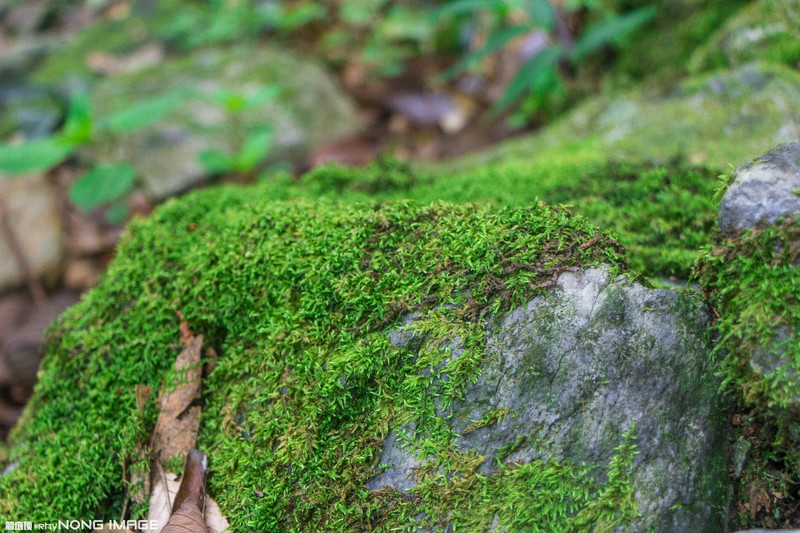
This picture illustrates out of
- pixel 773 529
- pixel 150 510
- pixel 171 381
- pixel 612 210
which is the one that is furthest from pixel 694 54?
pixel 150 510

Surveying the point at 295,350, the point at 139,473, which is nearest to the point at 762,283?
the point at 295,350

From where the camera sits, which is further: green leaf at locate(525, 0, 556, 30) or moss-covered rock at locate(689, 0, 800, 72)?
green leaf at locate(525, 0, 556, 30)

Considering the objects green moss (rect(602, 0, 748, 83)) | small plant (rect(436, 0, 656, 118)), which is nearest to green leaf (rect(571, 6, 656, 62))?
small plant (rect(436, 0, 656, 118))

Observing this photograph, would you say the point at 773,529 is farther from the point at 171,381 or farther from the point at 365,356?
the point at 171,381

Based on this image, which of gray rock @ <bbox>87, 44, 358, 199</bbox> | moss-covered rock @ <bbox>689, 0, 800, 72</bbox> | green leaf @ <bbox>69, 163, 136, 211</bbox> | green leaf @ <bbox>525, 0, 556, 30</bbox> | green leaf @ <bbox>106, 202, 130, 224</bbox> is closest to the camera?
moss-covered rock @ <bbox>689, 0, 800, 72</bbox>

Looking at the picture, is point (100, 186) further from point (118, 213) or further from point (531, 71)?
point (531, 71)

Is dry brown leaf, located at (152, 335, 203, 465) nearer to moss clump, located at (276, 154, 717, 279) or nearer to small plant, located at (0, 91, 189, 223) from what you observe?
moss clump, located at (276, 154, 717, 279)

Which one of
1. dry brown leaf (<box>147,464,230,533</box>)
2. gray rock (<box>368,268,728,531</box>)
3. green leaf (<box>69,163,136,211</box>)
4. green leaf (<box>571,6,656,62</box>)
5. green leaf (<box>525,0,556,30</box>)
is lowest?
dry brown leaf (<box>147,464,230,533</box>)
